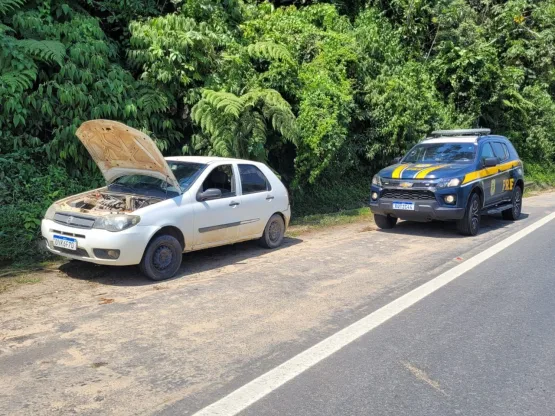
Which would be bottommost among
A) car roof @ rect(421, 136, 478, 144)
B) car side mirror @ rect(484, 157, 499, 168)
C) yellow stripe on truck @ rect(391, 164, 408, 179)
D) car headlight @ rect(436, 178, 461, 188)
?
car headlight @ rect(436, 178, 461, 188)

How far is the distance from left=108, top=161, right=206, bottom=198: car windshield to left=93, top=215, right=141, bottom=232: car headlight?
0.79 metres

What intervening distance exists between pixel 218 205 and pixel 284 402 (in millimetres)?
4274

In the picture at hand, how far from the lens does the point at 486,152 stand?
36.0 feet

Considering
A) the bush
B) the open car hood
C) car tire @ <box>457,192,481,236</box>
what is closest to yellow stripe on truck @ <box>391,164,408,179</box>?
car tire @ <box>457,192,481,236</box>

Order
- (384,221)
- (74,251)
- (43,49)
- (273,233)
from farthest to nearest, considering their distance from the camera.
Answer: (384,221), (273,233), (43,49), (74,251)

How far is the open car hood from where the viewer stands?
6.80m

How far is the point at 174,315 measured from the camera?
5.43 m

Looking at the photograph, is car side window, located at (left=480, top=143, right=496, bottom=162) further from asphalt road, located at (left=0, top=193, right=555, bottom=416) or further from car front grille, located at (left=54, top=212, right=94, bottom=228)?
car front grille, located at (left=54, top=212, right=94, bottom=228)

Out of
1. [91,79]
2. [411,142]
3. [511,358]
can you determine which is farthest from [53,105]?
[411,142]

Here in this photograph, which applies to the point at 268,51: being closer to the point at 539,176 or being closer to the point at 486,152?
the point at 486,152

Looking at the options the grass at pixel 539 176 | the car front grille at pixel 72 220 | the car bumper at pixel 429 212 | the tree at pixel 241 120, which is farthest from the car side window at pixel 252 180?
the grass at pixel 539 176

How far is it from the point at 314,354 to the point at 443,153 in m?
7.54

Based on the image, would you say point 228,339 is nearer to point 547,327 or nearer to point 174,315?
point 174,315

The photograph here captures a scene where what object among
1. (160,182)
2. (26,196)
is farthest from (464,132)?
(26,196)
